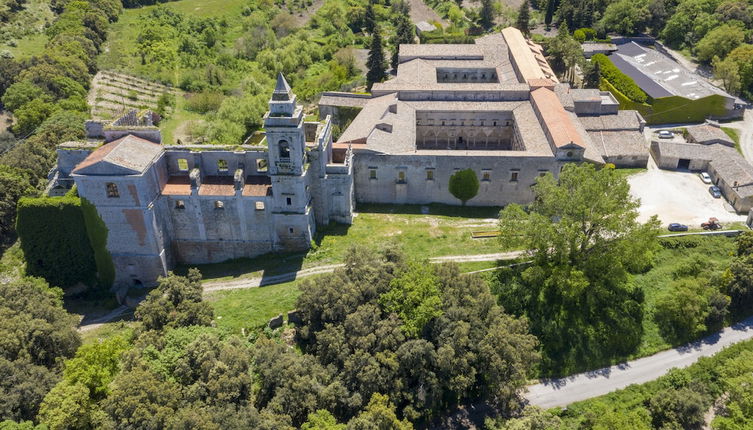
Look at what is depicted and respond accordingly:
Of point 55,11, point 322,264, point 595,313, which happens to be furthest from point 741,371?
point 55,11

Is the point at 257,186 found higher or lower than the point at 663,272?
higher

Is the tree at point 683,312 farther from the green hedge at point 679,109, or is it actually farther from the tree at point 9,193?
the tree at point 9,193

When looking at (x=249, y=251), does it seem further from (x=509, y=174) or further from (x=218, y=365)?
(x=509, y=174)

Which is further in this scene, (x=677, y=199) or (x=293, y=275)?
(x=677, y=199)

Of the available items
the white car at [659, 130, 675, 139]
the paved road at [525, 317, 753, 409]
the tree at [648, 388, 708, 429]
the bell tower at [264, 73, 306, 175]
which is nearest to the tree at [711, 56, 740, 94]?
the white car at [659, 130, 675, 139]

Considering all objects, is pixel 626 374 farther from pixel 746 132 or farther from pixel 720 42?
pixel 720 42

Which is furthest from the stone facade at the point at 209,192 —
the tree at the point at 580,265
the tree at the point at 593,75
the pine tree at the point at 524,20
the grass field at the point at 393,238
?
the pine tree at the point at 524,20

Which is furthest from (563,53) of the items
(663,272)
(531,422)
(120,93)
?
(120,93)

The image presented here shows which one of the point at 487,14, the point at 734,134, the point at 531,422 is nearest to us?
the point at 531,422
